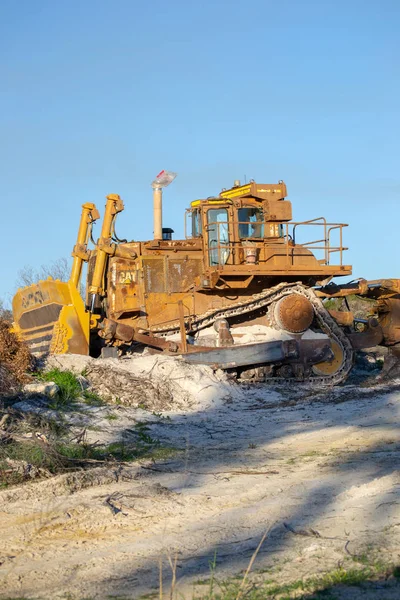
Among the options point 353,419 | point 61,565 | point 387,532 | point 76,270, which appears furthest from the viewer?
point 76,270

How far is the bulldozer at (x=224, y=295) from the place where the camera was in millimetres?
15609

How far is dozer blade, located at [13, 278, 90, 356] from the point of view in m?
14.8

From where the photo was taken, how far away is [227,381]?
14.7 meters

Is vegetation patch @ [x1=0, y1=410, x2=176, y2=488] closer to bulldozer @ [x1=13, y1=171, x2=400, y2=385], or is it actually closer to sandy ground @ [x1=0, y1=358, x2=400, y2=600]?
sandy ground @ [x1=0, y1=358, x2=400, y2=600]

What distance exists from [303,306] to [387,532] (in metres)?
11.4

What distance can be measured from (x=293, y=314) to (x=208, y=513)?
10531mm

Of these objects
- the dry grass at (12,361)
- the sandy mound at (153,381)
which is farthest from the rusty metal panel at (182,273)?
the dry grass at (12,361)

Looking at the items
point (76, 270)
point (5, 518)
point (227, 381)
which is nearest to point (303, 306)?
point (227, 381)

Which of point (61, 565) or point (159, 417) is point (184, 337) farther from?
point (61, 565)

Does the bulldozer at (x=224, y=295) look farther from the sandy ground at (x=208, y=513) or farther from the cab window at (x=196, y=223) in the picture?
the sandy ground at (x=208, y=513)

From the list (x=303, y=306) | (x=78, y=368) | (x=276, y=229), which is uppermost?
(x=276, y=229)

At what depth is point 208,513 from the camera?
640 cm

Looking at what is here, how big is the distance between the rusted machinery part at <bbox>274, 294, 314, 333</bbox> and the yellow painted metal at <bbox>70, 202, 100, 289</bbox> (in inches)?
164

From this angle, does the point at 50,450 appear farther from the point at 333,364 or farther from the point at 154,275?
the point at 333,364
